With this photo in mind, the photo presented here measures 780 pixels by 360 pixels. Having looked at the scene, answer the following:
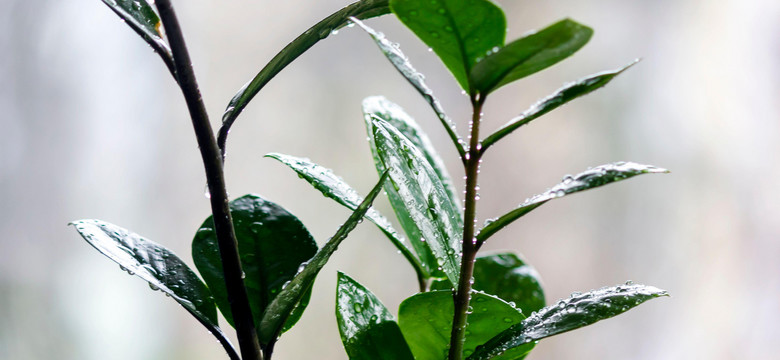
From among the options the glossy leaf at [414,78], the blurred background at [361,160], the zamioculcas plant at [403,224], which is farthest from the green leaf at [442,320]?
the blurred background at [361,160]

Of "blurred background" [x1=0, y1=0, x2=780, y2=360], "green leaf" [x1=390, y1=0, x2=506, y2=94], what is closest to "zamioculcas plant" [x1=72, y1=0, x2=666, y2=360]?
"green leaf" [x1=390, y1=0, x2=506, y2=94]

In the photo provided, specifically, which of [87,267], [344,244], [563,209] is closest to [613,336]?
[563,209]

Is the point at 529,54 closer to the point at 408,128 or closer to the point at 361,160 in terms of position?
the point at 408,128

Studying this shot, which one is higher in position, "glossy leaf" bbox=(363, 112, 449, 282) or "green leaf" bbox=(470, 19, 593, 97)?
"green leaf" bbox=(470, 19, 593, 97)

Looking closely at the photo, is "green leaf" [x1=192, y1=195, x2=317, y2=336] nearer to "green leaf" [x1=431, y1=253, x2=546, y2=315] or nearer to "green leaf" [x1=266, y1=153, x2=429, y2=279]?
"green leaf" [x1=266, y1=153, x2=429, y2=279]

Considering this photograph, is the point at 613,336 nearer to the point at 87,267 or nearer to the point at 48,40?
the point at 87,267

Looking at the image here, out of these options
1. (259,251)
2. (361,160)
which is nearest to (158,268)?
(259,251)

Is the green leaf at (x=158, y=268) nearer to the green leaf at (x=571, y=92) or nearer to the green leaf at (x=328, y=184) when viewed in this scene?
the green leaf at (x=328, y=184)
